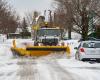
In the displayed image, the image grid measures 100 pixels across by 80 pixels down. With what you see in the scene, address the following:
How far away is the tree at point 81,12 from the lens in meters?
60.7

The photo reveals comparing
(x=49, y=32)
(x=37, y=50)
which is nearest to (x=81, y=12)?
(x=49, y=32)

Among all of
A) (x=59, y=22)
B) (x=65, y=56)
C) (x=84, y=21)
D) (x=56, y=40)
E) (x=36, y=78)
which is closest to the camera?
(x=36, y=78)

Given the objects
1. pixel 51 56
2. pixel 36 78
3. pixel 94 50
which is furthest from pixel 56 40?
pixel 36 78

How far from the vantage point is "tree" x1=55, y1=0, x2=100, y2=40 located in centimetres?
6069

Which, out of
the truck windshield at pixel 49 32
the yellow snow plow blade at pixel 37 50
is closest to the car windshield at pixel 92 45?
the yellow snow plow blade at pixel 37 50

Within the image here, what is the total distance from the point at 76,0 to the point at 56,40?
27280 mm

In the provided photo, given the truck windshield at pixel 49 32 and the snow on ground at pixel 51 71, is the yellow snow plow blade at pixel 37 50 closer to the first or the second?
the snow on ground at pixel 51 71

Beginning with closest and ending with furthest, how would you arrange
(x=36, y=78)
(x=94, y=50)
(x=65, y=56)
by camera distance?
(x=36, y=78) → (x=94, y=50) → (x=65, y=56)

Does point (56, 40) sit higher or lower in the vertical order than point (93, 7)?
lower

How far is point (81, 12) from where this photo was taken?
6153cm

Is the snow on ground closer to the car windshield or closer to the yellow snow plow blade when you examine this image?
the yellow snow plow blade

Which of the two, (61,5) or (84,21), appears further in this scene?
(61,5)

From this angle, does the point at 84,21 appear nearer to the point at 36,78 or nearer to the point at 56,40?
the point at 56,40

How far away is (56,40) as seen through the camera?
1417 inches
